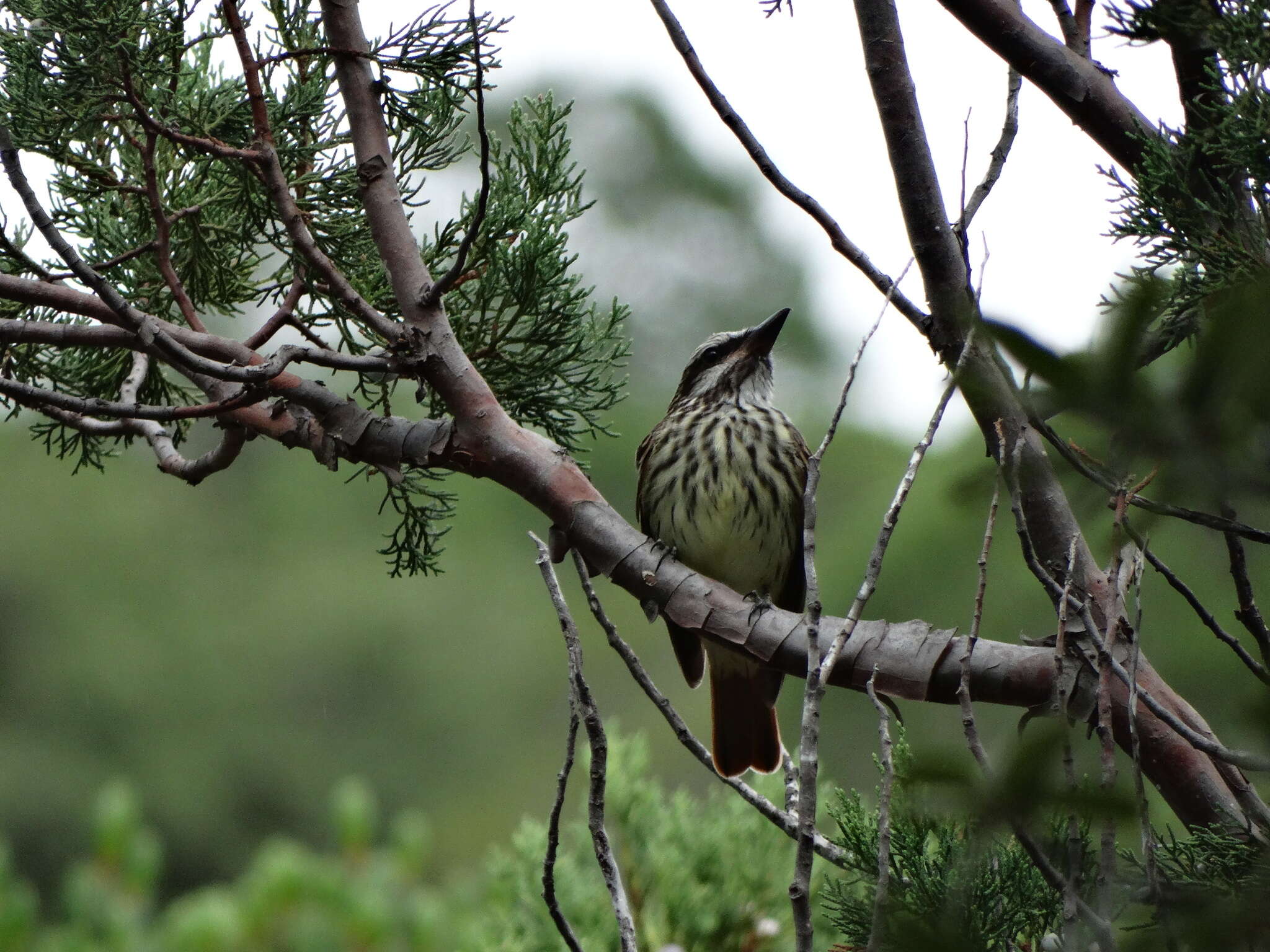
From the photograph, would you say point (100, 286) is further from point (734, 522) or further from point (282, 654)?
point (282, 654)

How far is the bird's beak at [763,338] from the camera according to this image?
3.64 m

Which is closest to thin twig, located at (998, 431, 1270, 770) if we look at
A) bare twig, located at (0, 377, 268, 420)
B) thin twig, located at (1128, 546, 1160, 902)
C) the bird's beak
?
thin twig, located at (1128, 546, 1160, 902)

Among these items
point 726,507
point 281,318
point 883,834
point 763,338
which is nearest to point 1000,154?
point 883,834

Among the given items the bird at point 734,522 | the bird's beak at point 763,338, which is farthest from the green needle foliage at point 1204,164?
the bird's beak at point 763,338

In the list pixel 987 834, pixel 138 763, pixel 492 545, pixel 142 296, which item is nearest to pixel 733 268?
pixel 492 545

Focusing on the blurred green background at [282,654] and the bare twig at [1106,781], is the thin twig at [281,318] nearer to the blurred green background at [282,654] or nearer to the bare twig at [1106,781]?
the bare twig at [1106,781]

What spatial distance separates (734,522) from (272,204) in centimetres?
157

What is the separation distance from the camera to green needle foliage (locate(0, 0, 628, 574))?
207 centimetres

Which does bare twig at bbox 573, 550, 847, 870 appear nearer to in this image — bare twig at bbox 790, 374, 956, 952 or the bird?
bare twig at bbox 790, 374, 956, 952

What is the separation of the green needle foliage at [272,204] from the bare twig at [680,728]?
0.72 meters

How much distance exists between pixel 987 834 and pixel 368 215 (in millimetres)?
1410

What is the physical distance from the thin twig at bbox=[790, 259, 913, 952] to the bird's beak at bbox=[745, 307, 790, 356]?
2104mm

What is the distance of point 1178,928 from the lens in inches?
34.3

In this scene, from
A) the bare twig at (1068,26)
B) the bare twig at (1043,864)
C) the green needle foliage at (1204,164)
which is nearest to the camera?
the bare twig at (1043,864)
